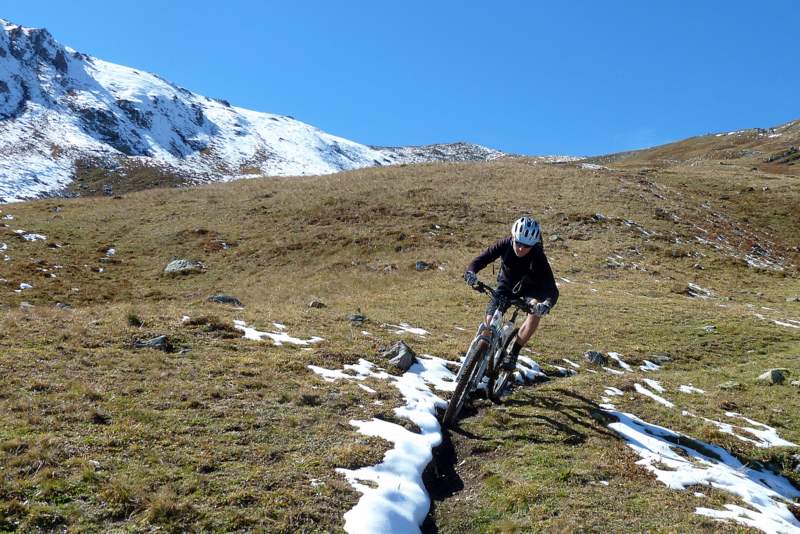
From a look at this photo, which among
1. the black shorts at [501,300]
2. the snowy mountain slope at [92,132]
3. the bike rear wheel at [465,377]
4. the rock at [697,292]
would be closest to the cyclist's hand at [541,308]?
the black shorts at [501,300]

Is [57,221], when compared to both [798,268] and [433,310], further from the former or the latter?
[798,268]

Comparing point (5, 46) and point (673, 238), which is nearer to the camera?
point (673, 238)

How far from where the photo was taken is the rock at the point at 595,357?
15742mm

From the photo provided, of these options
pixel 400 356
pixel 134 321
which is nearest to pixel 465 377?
pixel 400 356

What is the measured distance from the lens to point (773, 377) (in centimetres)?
1445

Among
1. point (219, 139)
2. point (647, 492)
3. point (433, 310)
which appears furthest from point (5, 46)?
point (647, 492)

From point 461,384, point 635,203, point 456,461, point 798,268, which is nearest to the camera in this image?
point 456,461

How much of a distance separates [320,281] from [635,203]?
33.8 meters

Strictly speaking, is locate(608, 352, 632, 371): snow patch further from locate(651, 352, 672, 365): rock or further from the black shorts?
the black shorts

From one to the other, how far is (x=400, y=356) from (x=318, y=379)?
2555mm

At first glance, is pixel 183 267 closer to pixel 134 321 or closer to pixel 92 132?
pixel 134 321

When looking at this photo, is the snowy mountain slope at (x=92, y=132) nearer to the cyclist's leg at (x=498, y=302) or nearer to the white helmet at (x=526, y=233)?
the cyclist's leg at (x=498, y=302)

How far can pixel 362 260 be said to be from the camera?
33.7 metres

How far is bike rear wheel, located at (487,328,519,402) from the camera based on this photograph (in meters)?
10.2
